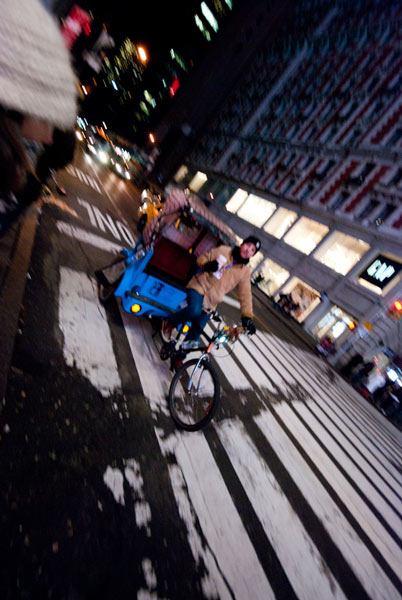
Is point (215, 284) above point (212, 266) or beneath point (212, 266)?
beneath

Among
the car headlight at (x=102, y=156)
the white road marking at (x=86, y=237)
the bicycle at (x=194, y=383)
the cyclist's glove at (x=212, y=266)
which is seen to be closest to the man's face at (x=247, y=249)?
the cyclist's glove at (x=212, y=266)

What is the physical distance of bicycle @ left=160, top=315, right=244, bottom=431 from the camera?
11.7 feet

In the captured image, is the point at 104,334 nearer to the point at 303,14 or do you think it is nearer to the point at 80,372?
the point at 80,372

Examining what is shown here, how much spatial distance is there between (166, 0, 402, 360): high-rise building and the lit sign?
54mm

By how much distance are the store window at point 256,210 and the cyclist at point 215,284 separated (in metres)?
22.7

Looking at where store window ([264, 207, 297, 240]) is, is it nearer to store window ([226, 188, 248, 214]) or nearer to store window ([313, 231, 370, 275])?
store window ([313, 231, 370, 275])

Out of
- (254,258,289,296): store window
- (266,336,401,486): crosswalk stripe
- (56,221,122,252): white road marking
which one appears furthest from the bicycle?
(254,258,289,296): store window

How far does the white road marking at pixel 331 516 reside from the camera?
2.96m

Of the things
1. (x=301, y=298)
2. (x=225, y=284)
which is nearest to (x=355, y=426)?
(x=225, y=284)

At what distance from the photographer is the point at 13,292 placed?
338 cm

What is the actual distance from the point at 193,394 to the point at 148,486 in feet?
5.51

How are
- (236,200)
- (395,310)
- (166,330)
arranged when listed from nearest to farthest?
(166,330) → (395,310) → (236,200)

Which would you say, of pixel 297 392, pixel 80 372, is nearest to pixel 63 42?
pixel 80 372

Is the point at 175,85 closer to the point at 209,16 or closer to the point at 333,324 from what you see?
the point at 209,16
